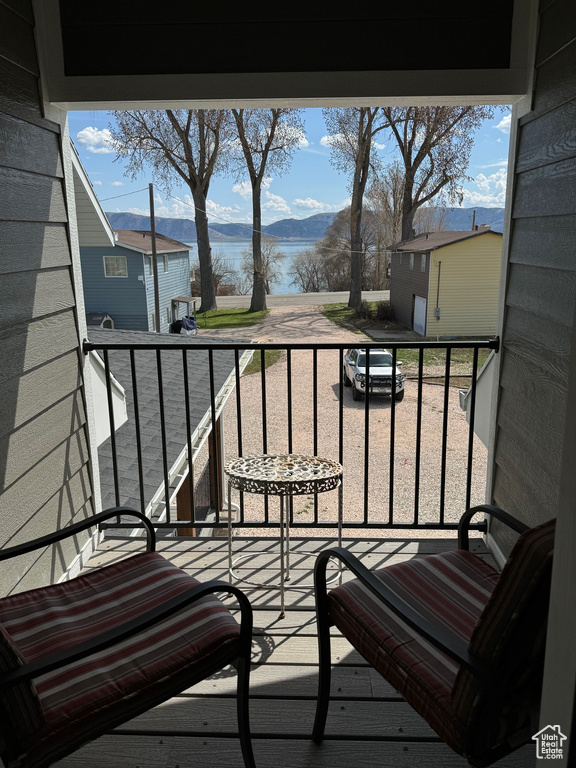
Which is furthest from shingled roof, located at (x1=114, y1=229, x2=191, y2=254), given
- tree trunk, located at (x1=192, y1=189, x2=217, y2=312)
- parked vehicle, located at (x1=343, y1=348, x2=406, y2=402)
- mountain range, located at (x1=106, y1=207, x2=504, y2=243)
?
parked vehicle, located at (x1=343, y1=348, x2=406, y2=402)

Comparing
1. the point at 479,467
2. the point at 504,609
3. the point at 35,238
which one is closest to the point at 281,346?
the point at 35,238

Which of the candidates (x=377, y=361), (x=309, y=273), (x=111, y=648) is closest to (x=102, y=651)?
(x=111, y=648)

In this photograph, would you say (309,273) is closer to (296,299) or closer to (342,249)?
(342,249)

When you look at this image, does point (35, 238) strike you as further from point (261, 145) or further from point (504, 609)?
point (261, 145)

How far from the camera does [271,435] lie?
38.0 ft

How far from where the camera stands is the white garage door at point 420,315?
18156 millimetres

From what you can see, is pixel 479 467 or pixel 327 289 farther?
pixel 327 289

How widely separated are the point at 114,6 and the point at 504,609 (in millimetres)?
2734

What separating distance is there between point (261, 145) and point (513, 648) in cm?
2000

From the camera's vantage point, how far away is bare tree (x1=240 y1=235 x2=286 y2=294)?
70.7 feet

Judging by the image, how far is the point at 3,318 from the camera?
2.13 metres

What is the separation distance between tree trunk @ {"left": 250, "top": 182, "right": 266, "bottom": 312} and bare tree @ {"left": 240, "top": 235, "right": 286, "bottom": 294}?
314mm

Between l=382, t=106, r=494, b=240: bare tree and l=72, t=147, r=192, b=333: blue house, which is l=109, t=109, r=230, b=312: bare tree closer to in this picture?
l=72, t=147, r=192, b=333: blue house

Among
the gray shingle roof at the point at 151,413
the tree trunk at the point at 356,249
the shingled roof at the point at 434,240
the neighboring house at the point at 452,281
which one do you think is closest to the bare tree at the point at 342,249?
the tree trunk at the point at 356,249
